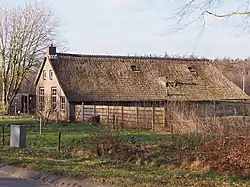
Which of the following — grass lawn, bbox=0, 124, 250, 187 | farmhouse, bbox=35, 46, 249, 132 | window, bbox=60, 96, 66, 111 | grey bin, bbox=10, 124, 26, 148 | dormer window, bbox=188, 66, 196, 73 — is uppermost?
dormer window, bbox=188, 66, 196, 73

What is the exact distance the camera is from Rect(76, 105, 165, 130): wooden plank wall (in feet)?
118

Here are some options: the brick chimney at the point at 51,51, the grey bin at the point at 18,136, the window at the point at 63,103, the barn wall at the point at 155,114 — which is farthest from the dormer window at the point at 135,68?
the grey bin at the point at 18,136

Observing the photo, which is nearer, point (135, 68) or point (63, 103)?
point (63, 103)

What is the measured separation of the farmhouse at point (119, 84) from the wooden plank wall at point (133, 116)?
76.7 inches

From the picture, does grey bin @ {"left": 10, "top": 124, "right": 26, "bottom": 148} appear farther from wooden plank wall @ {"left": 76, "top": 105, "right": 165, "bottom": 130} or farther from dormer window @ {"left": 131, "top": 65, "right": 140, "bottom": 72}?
dormer window @ {"left": 131, "top": 65, "right": 140, "bottom": 72}

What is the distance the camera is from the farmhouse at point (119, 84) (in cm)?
4959

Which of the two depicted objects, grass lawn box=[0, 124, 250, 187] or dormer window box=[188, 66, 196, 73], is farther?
dormer window box=[188, 66, 196, 73]

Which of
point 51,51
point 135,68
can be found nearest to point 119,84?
point 135,68

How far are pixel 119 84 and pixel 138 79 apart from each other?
254cm

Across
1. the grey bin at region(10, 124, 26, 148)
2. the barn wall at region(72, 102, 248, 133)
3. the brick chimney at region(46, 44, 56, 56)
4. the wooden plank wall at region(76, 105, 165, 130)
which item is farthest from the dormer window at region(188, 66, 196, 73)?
the grey bin at region(10, 124, 26, 148)

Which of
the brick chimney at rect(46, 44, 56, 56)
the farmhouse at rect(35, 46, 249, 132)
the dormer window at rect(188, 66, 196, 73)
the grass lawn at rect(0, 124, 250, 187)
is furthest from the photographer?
the dormer window at rect(188, 66, 196, 73)

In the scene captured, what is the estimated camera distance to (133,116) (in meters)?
38.8

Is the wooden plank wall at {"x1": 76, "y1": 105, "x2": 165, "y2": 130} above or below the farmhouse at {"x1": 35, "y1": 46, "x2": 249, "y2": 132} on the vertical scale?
below

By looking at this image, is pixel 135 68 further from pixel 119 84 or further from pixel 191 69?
pixel 191 69
